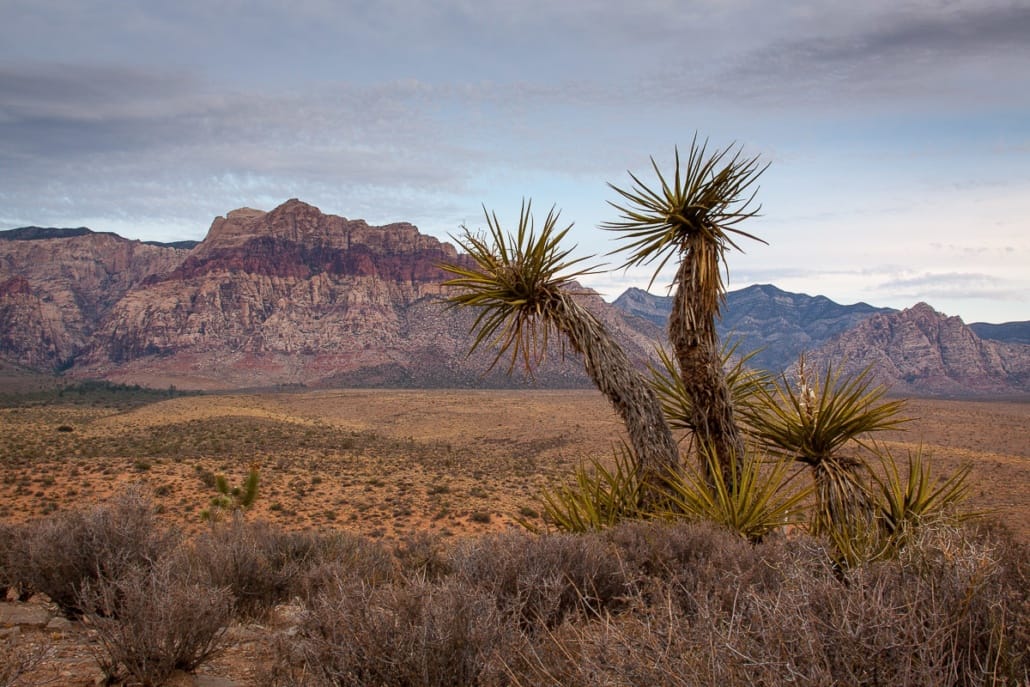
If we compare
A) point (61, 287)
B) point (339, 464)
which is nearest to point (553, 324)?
point (339, 464)

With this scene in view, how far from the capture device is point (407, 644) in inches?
111

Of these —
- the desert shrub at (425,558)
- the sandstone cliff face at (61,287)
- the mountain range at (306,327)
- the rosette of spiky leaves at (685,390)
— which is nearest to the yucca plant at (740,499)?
the rosette of spiky leaves at (685,390)

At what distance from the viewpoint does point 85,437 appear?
110 feet

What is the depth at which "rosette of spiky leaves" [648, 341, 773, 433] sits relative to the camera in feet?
23.2

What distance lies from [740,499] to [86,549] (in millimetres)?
5777

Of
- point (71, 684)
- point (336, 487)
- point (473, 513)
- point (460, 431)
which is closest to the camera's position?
point (71, 684)

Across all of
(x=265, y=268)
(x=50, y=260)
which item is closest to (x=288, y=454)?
(x=265, y=268)

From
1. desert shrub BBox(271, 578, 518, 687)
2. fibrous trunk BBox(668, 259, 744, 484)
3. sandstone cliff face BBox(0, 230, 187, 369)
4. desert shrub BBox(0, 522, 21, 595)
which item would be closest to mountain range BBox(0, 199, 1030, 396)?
sandstone cliff face BBox(0, 230, 187, 369)

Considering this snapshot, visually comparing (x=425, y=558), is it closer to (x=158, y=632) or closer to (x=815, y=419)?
(x=158, y=632)

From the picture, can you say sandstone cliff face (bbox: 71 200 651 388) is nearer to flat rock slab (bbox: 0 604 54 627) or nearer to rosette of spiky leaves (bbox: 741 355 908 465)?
rosette of spiky leaves (bbox: 741 355 908 465)

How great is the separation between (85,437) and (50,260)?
611 feet

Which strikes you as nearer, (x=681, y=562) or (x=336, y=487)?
(x=681, y=562)

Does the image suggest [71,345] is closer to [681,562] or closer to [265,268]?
[265,268]

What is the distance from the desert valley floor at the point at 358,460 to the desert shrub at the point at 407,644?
4408 millimetres
